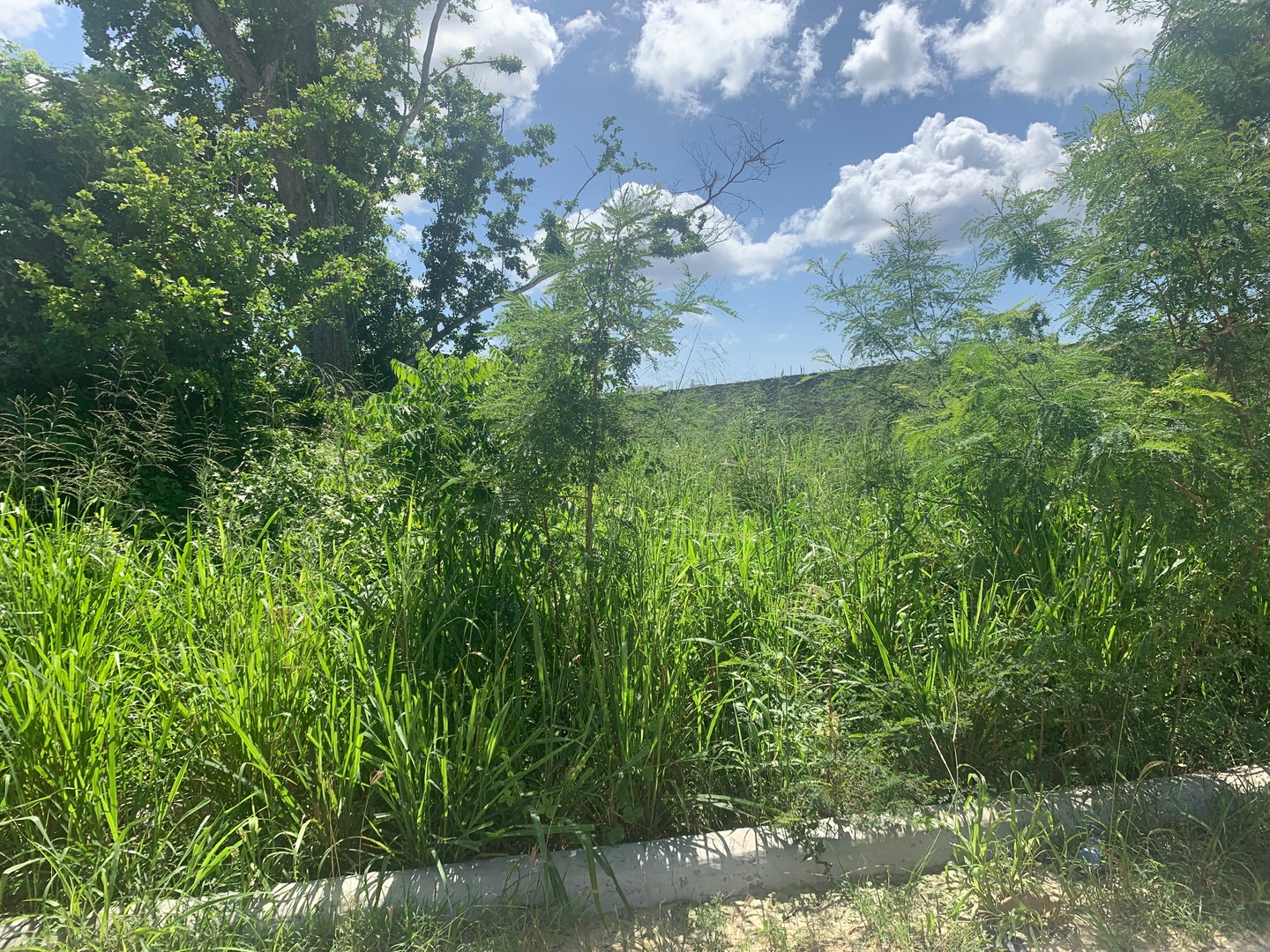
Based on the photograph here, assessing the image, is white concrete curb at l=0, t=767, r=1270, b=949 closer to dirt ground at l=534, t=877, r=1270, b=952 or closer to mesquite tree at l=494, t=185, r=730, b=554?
dirt ground at l=534, t=877, r=1270, b=952

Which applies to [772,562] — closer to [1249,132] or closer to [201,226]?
[1249,132]

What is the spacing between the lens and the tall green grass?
1.99 m

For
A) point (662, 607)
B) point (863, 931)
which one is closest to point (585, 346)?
point (662, 607)

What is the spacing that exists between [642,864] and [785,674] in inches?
37.7

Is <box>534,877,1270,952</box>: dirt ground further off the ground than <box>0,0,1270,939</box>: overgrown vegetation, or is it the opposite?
<box>0,0,1270,939</box>: overgrown vegetation

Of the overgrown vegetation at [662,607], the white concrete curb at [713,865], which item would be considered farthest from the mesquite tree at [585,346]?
the white concrete curb at [713,865]

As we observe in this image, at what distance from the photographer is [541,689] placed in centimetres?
241

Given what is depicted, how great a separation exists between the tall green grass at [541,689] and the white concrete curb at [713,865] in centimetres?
9

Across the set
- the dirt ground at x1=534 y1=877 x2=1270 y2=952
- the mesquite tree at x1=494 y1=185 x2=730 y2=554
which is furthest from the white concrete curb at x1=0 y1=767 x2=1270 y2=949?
the mesquite tree at x1=494 y1=185 x2=730 y2=554

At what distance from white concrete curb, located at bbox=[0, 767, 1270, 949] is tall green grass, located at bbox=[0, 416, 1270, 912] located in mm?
93

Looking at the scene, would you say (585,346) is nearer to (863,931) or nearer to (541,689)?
(541,689)

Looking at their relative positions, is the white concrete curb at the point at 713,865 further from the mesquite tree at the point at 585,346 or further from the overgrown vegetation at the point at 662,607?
the mesquite tree at the point at 585,346

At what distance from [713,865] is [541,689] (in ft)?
2.69

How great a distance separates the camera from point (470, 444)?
316 cm
